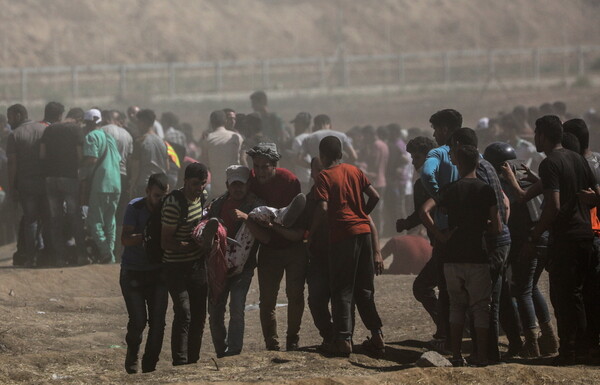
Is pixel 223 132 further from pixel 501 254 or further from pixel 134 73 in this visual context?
pixel 134 73

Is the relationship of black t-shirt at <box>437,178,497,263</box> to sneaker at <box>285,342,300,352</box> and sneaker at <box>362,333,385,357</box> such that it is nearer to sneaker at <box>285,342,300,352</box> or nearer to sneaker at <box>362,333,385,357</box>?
sneaker at <box>362,333,385,357</box>

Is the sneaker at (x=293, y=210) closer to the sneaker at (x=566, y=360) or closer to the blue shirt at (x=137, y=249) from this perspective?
the blue shirt at (x=137, y=249)

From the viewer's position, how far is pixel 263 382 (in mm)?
7715

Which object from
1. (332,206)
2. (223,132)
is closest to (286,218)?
(332,206)

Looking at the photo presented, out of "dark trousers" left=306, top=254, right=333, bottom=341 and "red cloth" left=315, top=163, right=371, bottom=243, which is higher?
"red cloth" left=315, top=163, right=371, bottom=243

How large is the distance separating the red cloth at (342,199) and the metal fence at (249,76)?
32.2m

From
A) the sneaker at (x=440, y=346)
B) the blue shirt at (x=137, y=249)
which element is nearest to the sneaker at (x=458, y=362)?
the sneaker at (x=440, y=346)

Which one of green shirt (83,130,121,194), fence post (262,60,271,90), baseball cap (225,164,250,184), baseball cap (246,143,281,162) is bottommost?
baseball cap (225,164,250,184)

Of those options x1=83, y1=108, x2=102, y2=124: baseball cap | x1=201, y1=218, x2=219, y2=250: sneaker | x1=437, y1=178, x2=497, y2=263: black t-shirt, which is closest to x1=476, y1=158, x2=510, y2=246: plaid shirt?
x1=437, y1=178, x2=497, y2=263: black t-shirt

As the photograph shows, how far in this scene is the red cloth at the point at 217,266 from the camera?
879cm

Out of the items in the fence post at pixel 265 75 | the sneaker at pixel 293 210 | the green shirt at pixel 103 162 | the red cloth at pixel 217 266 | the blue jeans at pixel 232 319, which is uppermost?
the fence post at pixel 265 75

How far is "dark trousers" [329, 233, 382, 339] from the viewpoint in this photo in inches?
349

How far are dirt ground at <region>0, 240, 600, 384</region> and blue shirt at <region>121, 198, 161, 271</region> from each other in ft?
2.60

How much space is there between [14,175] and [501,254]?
7.64m
